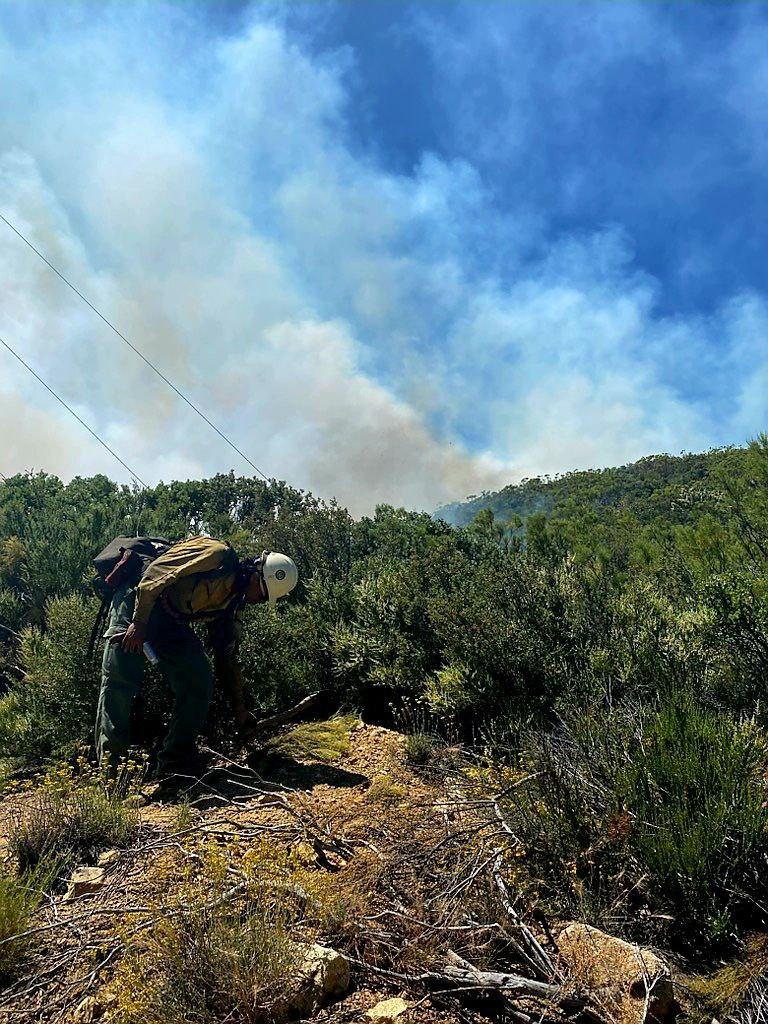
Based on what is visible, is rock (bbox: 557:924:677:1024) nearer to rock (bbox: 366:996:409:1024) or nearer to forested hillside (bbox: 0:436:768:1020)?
forested hillside (bbox: 0:436:768:1020)

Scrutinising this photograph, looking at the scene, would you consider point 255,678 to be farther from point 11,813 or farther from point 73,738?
point 11,813

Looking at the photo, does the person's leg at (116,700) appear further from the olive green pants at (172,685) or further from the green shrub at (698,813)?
the green shrub at (698,813)

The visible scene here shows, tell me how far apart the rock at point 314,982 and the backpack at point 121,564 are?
3179mm

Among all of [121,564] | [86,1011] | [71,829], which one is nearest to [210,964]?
[86,1011]

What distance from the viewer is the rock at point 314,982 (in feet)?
6.00

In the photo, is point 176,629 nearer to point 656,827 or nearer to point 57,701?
point 57,701

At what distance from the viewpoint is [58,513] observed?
1458 cm

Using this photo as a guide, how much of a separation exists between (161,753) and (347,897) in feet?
8.21

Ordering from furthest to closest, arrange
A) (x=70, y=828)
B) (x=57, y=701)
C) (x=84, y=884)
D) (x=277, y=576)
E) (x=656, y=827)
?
(x=57, y=701) < (x=277, y=576) < (x=70, y=828) < (x=84, y=884) < (x=656, y=827)

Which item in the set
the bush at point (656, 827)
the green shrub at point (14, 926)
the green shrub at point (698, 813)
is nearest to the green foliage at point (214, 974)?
the green shrub at point (14, 926)

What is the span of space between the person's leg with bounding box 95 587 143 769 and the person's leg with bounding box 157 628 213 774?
213mm

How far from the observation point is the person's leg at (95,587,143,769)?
13.9ft

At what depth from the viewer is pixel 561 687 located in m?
4.79

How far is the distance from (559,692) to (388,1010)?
3.23 m
